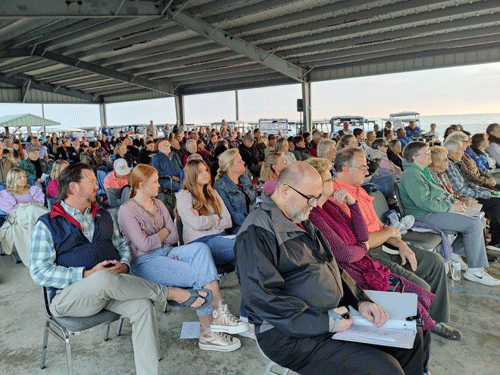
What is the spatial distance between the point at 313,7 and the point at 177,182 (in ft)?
20.9

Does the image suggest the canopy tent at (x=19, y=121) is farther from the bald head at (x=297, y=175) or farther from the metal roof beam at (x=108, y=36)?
the bald head at (x=297, y=175)

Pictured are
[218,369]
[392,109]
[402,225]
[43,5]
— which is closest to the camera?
[218,369]

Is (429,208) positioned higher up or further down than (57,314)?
higher up

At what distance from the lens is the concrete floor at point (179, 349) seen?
2.28 m

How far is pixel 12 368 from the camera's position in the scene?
2.33 meters

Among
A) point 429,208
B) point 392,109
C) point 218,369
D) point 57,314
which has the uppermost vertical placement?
point 392,109

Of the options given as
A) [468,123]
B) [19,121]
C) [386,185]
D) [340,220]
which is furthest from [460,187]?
[468,123]

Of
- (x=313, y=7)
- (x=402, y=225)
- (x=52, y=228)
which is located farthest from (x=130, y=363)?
(x=313, y=7)

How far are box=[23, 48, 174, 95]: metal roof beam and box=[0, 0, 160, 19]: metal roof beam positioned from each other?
7082 mm

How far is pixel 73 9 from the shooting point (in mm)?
8016

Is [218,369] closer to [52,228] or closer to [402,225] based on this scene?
[52,228]

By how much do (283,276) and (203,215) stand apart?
1.46 metres

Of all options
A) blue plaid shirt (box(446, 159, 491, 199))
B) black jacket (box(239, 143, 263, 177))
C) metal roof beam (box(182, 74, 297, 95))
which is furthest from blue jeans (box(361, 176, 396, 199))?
metal roof beam (box(182, 74, 297, 95))

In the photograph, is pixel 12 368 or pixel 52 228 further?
pixel 12 368
